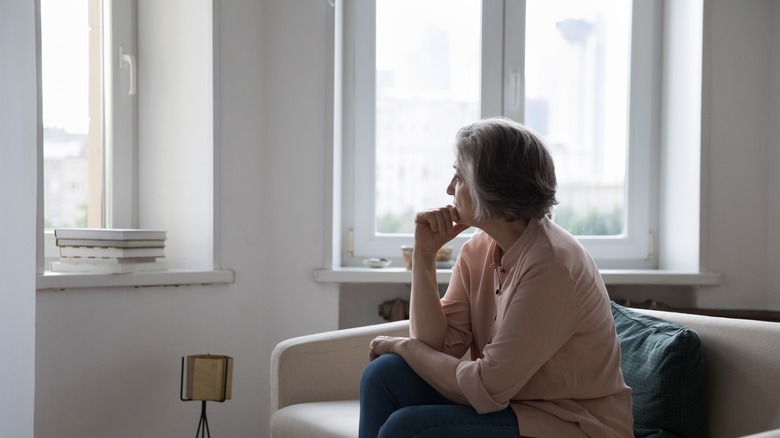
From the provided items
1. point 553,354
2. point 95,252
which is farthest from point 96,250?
point 553,354

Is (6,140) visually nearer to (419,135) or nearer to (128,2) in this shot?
(128,2)

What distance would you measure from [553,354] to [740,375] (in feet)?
1.36

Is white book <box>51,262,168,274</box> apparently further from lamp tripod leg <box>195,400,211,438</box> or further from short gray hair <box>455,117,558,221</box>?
short gray hair <box>455,117,558,221</box>

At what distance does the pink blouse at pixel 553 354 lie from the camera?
1.53m

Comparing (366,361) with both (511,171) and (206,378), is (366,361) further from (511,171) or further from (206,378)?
(511,171)

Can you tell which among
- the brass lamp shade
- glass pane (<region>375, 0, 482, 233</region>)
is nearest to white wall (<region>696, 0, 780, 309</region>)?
glass pane (<region>375, 0, 482, 233</region>)

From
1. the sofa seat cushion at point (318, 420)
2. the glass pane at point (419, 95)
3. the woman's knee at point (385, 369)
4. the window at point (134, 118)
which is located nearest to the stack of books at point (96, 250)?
the window at point (134, 118)

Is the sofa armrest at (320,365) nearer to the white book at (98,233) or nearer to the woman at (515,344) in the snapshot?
the woman at (515,344)

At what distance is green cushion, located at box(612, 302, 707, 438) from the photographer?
5.50 feet

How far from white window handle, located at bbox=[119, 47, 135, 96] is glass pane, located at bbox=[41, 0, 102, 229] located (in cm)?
8

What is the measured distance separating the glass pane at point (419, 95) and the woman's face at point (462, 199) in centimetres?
129

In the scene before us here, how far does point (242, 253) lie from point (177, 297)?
276 millimetres

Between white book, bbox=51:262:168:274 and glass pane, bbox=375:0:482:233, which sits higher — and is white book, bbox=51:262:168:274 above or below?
below

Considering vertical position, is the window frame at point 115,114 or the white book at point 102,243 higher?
the window frame at point 115,114
